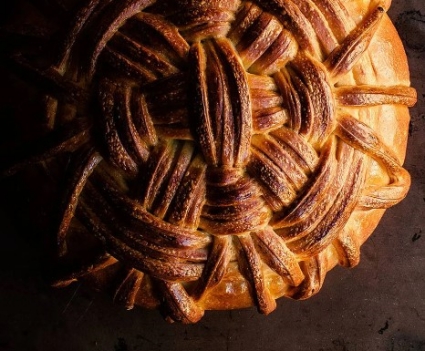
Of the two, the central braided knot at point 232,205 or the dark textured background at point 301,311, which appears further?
the dark textured background at point 301,311

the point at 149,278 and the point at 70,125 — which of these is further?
the point at 149,278

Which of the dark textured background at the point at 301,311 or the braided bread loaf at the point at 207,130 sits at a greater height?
the braided bread loaf at the point at 207,130

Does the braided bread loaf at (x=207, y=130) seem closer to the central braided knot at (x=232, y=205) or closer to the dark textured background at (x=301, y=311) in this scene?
the central braided knot at (x=232, y=205)

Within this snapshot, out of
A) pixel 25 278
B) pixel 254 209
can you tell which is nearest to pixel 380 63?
pixel 254 209

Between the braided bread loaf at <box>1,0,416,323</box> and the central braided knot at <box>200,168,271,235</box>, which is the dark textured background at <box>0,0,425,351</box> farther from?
the central braided knot at <box>200,168,271,235</box>

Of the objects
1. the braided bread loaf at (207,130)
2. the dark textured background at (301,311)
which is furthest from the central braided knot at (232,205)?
the dark textured background at (301,311)

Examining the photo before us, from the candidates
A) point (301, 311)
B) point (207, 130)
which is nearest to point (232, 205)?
point (207, 130)

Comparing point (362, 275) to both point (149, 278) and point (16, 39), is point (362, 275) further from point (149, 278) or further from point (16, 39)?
point (16, 39)

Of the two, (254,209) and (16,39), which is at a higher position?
(16,39)
